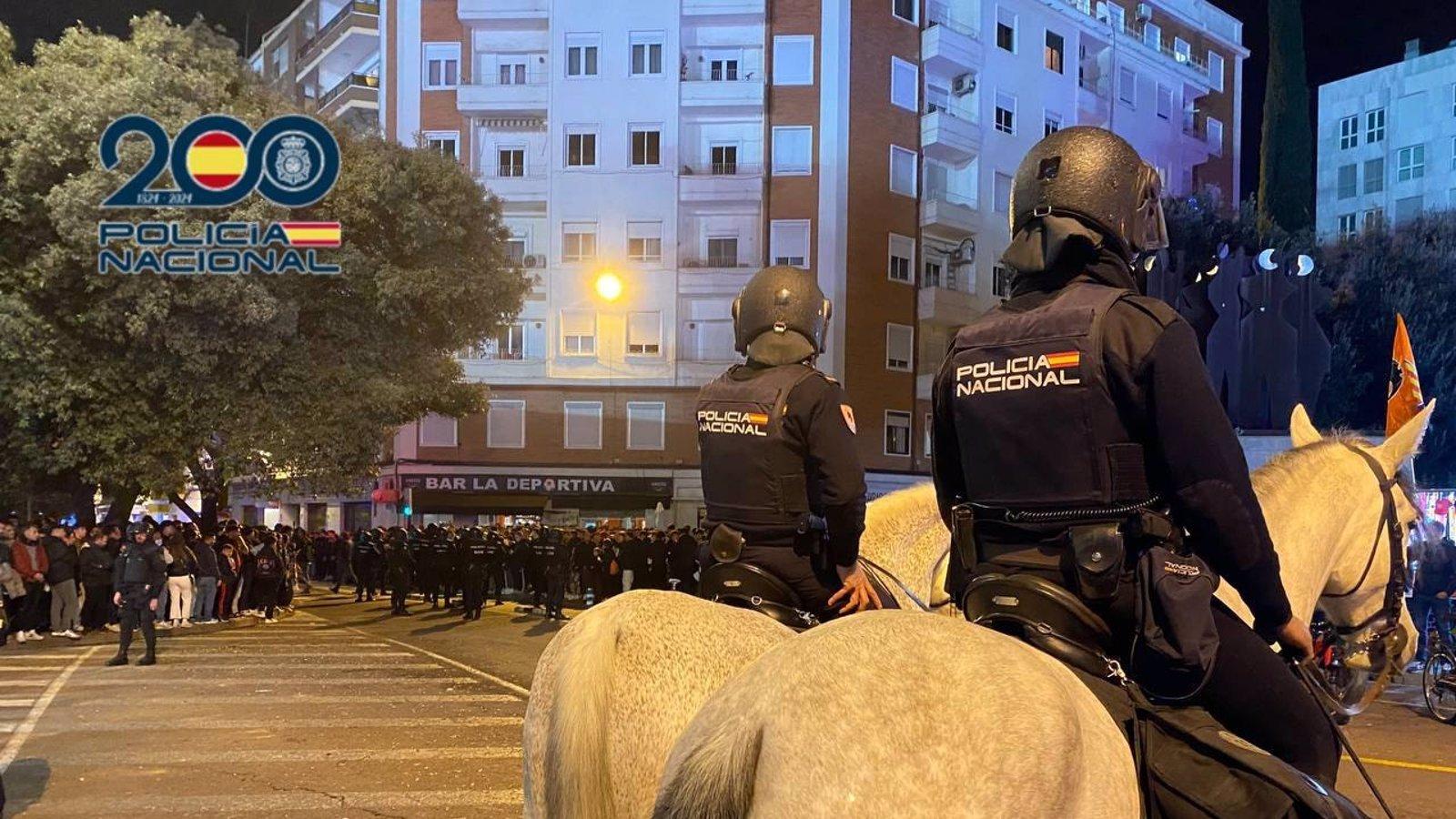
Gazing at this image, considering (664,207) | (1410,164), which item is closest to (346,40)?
(664,207)

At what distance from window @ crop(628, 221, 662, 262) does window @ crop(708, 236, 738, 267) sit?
5.73ft

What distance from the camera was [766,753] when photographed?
2.01 meters

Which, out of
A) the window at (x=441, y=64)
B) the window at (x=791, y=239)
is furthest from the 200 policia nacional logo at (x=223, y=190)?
the window at (x=791, y=239)

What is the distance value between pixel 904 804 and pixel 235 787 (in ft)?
26.7

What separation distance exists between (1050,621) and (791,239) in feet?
125

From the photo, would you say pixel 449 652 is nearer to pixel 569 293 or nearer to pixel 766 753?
pixel 766 753

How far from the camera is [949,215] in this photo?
136ft

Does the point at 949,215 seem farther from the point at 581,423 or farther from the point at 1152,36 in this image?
the point at 1152,36

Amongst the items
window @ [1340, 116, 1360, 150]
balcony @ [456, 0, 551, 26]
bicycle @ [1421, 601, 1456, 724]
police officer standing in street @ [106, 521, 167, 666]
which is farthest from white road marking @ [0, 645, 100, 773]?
window @ [1340, 116, 1360, 150]

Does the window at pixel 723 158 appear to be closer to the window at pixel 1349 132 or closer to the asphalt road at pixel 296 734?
the asphalt road at pixel 296 734

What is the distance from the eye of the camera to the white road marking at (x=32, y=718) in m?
10.2

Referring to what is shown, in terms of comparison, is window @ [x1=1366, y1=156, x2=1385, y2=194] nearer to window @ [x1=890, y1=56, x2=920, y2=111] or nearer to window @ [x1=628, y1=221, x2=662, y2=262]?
window @ [x1=890, y1=56, x2=920, y2=111]

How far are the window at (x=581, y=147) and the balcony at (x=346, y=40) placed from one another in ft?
44.2

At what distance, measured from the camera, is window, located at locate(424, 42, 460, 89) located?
42250 mm
